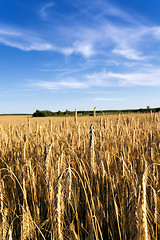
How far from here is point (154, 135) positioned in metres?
3.50

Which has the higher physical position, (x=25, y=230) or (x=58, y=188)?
(x=58, y=188)

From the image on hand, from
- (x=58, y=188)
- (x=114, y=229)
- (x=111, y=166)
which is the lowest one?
(x=114, y=229)

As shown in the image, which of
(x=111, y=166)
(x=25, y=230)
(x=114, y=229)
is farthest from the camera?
(x=111, y=166)

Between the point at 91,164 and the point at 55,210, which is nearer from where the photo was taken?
the point at 55,210

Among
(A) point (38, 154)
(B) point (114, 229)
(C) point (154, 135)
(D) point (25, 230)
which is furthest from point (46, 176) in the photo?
(C) point (154, 135)

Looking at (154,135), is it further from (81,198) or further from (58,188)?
(58,188)

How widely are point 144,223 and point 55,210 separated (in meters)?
0.40

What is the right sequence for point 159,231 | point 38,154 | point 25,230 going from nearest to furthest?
point 25,230 < point 159,231 < point 38,154

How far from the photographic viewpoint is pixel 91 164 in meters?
1.66

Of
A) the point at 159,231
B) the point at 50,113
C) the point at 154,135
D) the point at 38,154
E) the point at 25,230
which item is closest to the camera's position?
the point at 25,230

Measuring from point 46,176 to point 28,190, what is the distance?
869 millimetres

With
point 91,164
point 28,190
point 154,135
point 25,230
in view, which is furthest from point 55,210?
point 154,135

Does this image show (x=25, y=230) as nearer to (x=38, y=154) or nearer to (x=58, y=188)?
(x=58, y=188)

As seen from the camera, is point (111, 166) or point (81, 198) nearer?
point (81, 198)
